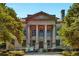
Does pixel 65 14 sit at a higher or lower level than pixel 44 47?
higher

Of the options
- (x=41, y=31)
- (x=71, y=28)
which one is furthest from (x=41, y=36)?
(x=71, y=28)

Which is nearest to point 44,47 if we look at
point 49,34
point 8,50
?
point 49,34

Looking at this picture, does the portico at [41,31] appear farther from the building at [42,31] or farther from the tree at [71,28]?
the tree at [71,28]

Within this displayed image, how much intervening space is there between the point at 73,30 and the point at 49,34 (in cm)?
29

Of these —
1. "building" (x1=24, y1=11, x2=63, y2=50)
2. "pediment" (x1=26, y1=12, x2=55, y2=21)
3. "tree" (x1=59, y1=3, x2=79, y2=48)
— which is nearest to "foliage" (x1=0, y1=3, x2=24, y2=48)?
"building" (x1=24, y1=11, x2=63, y2=50)

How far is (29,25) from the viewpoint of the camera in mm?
4375

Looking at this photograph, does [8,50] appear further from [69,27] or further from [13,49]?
[69,27]

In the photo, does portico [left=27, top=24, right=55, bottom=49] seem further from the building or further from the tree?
the tree

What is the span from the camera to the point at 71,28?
4371 millimetres

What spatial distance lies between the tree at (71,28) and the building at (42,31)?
2.7 inches

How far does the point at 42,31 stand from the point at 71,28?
0.35m

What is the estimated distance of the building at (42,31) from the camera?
14.2ft

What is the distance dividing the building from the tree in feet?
0.22

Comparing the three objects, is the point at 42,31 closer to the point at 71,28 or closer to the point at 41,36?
the point at 41,36
